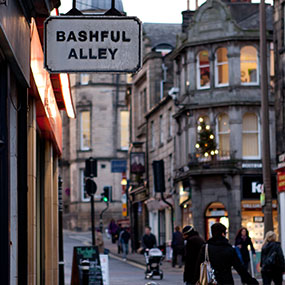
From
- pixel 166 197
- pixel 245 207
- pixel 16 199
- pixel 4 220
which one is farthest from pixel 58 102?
pixel 166 197

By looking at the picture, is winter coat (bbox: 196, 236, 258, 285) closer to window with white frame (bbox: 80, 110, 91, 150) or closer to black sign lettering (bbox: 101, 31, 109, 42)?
black sign lettering (bbox: 101, 31, 109, 42)

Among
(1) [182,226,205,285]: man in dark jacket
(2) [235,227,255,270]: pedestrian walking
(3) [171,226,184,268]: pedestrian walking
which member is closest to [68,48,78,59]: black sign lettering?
(1) [182,226,205,285]: man in dark jacket

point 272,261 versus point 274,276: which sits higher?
point 272,261

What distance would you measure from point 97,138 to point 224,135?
41.9m

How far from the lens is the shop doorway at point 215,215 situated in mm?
42375

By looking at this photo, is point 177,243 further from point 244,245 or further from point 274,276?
point 274,276

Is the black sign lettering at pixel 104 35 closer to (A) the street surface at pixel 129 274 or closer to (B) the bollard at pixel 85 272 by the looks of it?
(B) the bollard at pixel 85 272

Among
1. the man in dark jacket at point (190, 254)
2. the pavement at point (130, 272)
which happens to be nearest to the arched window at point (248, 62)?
the pavement at point (130, 272)

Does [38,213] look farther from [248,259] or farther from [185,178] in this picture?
[185,178]

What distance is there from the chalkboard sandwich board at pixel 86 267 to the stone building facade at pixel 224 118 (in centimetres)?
2227

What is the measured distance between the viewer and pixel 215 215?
42656 millimetres

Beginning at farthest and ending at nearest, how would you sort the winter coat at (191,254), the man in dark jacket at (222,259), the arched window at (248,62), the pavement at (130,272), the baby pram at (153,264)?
the arched window at (248,62) < the baby pram at (153,264) < the pavement at (130,272) < the winter coat at (191,254) < the man in dark jacket at (222,259)

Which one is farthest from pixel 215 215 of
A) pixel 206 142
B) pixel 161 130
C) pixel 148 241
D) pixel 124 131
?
pixel 124 131

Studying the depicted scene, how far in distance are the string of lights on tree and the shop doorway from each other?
2.55 meters
